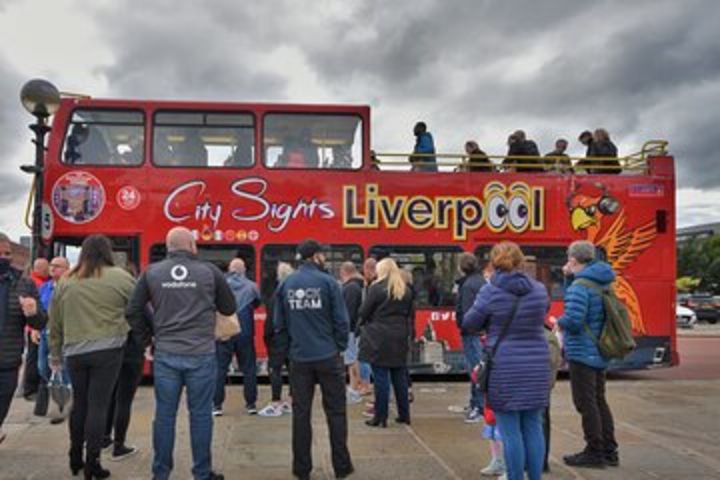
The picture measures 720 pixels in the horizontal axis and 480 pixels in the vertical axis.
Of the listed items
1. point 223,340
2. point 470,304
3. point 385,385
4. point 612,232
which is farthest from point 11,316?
point 612,232

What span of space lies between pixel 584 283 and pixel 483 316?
145 cm

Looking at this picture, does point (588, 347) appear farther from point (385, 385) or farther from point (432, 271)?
point (432, 271)

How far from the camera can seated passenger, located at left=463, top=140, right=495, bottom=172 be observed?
1149 cm

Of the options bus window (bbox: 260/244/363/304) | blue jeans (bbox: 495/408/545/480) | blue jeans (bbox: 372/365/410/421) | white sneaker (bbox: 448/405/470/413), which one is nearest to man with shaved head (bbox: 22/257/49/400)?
bus window (bbox: 260/244/363/304)

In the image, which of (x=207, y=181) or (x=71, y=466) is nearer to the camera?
(x=71, y=466)

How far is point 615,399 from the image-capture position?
9.95m

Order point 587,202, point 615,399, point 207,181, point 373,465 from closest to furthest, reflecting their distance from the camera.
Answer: point 373,465
point 615,399
point 207,181
point 587,202

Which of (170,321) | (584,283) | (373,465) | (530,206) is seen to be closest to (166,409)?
(170,321)

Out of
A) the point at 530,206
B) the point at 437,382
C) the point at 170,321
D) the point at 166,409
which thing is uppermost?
the point at 530,206

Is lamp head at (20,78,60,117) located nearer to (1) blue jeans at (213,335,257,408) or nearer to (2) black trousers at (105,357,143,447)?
(1) blue jeans at (213,335,257,408)

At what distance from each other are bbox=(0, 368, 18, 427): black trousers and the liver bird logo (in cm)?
850

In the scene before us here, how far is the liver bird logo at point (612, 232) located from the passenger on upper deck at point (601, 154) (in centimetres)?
46

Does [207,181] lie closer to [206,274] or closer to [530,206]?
[530,206]

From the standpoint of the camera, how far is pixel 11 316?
6.04 m
